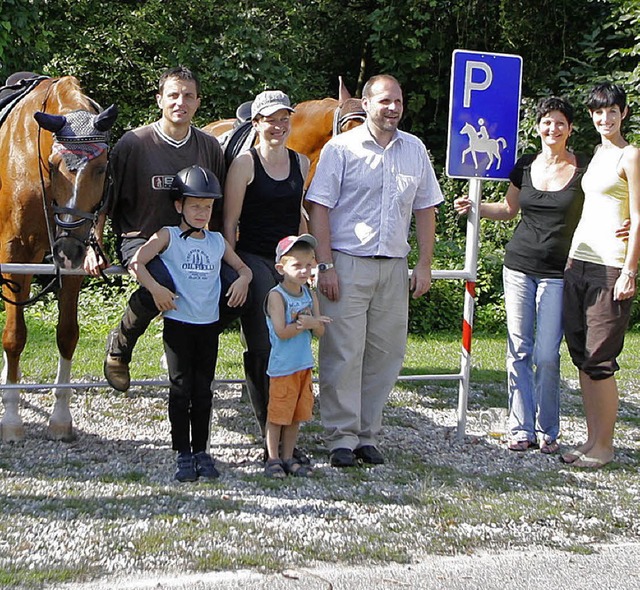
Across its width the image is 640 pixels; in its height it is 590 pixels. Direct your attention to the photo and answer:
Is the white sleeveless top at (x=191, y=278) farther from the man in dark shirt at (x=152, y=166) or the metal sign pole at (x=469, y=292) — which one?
the metal sign pole at (x=469, y=292)

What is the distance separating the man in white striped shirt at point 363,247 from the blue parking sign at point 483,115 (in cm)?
51

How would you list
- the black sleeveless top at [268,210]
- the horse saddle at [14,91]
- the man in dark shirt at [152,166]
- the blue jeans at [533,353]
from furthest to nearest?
the horse saddle at [14,91]
the blue jeans at [533,353]
the black sleeveless top at [268,210]
the man in dark shirt at [152,166]

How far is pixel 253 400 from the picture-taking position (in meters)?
5.07

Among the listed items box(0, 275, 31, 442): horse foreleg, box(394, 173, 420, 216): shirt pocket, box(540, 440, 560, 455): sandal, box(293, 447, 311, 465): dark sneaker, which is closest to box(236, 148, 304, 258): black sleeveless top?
→ box(394, 173, 420, 216): shirt pocket

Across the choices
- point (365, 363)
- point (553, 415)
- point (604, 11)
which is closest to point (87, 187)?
point (365, 363)

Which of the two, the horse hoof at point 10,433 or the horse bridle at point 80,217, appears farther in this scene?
the horse hoof at point 10,433

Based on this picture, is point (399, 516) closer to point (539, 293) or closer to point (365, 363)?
point (365, 363)

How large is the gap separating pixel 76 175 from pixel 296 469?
6.62 ft

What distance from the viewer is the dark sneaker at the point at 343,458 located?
518 cm

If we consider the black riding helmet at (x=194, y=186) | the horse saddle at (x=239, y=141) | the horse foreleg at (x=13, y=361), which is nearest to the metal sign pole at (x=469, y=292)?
the horse saddle at (x=239, y=141)

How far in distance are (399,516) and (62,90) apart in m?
3.19

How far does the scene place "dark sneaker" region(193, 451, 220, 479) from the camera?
→ 4859 millimetres

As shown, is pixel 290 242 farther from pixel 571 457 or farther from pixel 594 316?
pixel 571 457

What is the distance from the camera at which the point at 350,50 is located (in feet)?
59.0
